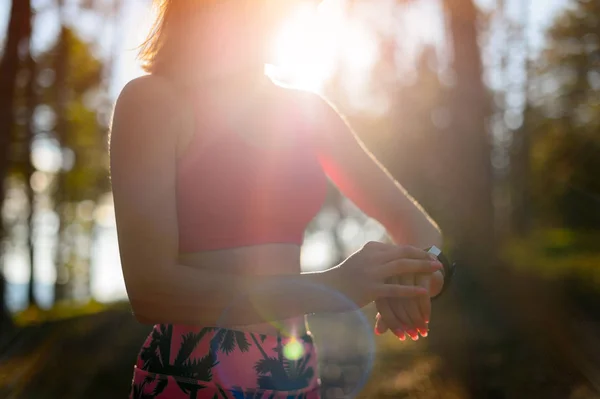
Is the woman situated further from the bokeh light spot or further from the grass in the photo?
the grass

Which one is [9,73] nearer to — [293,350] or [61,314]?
[61,314]

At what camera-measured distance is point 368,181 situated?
2184 millimetres

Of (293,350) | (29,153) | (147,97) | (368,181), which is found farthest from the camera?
(29,153)

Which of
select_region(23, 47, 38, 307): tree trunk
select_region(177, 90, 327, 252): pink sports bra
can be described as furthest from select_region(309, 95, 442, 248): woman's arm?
select_region(23, 47, 38, 307): tree trunk

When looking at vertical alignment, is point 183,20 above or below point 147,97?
above

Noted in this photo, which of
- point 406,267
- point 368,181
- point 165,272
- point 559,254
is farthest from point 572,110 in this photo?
point 165,272

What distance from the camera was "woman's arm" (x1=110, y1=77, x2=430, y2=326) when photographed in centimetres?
162

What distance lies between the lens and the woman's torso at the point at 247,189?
1.83m

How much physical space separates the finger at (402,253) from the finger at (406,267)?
15 mm

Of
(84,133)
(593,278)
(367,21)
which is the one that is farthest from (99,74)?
(593,278)

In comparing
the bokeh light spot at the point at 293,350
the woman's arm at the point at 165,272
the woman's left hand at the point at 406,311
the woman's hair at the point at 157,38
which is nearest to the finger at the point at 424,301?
the woman's left hand at the point at 406,311

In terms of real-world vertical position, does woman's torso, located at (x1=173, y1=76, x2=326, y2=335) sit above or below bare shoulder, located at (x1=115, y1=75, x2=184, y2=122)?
below

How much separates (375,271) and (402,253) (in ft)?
0.42

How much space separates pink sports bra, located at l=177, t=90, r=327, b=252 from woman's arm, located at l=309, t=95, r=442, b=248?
0.45ft
